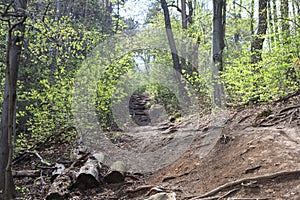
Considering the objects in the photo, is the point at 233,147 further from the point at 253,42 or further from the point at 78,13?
the point at 78,13

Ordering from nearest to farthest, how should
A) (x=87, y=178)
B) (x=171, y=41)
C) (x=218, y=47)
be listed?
1. (x=87, y=178)
2. (x=218, y=47)
3. (x=171, y=41)

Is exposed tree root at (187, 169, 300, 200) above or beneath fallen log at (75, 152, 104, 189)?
above

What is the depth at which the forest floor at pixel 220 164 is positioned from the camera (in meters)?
4.24

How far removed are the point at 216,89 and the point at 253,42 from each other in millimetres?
1970

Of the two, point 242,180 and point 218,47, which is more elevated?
point 218,47

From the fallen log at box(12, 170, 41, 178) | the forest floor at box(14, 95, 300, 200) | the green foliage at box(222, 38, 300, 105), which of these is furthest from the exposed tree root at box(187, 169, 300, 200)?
the fallen log at box(12, 170, 41, 178)

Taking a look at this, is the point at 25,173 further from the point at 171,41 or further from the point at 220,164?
the point at 171,41

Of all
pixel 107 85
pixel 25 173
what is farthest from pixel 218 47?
pixel 25 173

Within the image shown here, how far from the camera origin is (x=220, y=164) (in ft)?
18.4

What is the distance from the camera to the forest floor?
4242 mm

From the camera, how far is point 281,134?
18.1 ft

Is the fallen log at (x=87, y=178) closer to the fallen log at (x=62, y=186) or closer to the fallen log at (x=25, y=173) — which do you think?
the fallen log at (x=62, y=186)

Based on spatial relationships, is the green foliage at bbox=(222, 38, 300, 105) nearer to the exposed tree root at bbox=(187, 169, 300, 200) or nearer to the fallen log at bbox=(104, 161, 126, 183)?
the exposed tree root at bbox=(187, 169, 300, 200)

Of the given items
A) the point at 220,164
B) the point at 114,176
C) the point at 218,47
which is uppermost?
the point at 218,47
